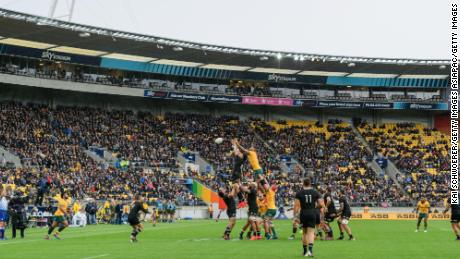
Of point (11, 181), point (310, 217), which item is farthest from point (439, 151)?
point (310, 217)

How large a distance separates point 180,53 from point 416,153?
2846 cm

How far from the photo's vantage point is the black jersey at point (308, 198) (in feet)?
61.6

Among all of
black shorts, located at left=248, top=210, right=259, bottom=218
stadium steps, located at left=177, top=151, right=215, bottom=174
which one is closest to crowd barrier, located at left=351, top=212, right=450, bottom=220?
stadium steps, located at left=177, top=151, right=215, bottom=174

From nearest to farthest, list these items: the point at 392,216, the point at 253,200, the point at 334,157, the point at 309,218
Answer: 1. the point at 309,218
2. the point at 253,200
3. the point at 392,216
4. the point at 334,157

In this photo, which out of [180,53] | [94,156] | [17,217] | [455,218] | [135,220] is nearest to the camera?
[135,220]

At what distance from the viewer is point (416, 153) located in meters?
74.9

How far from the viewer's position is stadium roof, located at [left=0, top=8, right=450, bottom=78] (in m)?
55.5

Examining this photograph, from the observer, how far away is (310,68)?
74250 mm

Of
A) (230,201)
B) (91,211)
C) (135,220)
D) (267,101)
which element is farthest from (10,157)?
(230,201)

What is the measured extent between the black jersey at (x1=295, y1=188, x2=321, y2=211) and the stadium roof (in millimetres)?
37367

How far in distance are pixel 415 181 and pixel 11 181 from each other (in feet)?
133

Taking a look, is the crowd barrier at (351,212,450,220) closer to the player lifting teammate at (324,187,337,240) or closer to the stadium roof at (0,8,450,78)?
the stadium roof at (0,8,450,78)

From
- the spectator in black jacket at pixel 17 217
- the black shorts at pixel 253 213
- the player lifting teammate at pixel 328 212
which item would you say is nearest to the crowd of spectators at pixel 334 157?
the player lifting teammate at pixel 328 212

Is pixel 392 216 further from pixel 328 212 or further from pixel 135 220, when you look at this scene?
pixel 135 220
